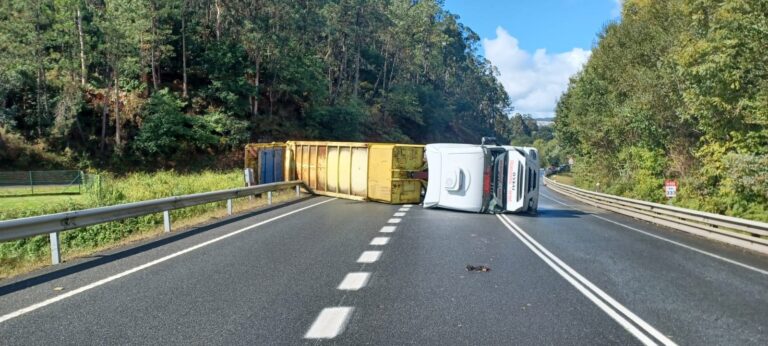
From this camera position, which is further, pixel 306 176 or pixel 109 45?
pixel 109 45

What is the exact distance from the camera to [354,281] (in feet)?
22.7

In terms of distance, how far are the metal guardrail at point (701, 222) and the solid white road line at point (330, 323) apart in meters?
10.0

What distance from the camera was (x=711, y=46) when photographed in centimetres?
1883

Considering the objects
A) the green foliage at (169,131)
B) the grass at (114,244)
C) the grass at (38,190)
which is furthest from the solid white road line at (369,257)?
the green foliage at (169,131)

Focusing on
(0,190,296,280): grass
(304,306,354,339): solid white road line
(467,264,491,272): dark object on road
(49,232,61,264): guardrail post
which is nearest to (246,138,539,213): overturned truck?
(0,190,296,280): grass

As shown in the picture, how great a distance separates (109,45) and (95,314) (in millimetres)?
36790

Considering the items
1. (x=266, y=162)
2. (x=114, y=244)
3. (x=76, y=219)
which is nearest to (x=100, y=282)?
(x=76, y=219)

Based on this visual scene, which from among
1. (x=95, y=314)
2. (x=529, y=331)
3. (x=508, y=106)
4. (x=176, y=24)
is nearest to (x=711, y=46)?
(x=529, y=331)

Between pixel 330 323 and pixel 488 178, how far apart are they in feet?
39.8

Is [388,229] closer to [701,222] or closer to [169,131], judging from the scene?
[701,222]

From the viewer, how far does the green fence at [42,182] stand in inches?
1155

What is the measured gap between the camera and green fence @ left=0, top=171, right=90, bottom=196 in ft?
96.3

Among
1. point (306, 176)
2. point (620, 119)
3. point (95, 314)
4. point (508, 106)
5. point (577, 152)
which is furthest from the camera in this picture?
point (508, 106)

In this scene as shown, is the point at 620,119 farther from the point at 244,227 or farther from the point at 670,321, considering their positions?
the point at 670,321
